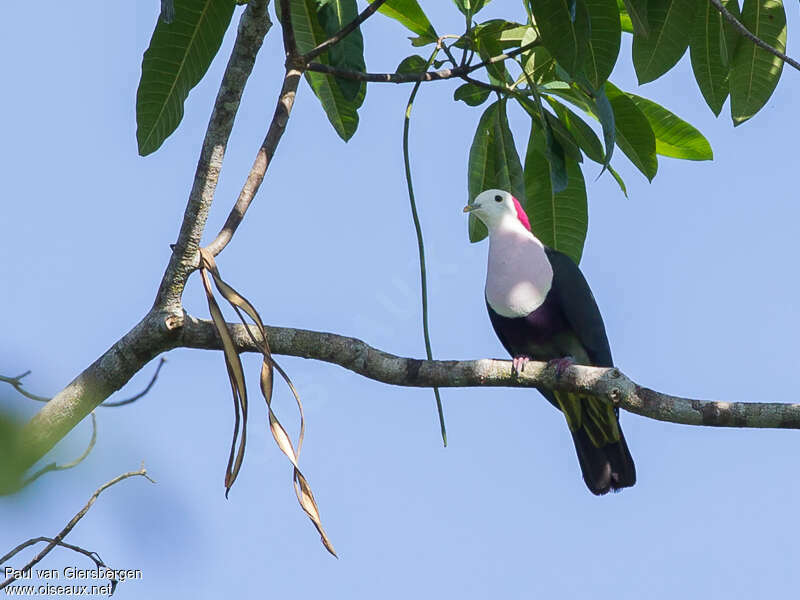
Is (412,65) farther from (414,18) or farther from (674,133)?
(674,133)

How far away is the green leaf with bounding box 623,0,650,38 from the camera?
2479mm

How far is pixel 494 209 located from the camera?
143 inches

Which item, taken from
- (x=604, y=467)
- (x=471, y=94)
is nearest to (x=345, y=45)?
(x=471, y=94)

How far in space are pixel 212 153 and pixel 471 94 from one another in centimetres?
112

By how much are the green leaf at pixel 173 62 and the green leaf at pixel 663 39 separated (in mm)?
1203

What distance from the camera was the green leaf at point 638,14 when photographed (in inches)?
97.6

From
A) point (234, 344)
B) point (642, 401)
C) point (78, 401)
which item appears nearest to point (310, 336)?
point (234, 344)

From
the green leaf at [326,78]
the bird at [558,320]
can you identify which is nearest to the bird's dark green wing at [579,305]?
the bird at [558,320]

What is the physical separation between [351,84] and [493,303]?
111 centimetres

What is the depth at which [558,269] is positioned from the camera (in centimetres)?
349

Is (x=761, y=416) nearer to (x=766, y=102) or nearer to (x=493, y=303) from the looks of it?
(x=766, y=102)

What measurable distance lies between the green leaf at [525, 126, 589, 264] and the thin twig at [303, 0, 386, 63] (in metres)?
1.03

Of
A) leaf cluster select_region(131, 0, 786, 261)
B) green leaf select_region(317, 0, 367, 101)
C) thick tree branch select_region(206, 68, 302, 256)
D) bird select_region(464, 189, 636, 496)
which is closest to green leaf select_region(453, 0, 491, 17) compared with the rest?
leaf cluster select_region(131, 0, 786, 261)

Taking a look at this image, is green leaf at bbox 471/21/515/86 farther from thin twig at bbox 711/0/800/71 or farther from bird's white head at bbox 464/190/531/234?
bird's white head at bbox 464/190/531/234
